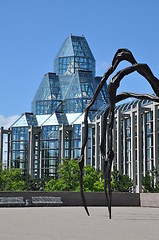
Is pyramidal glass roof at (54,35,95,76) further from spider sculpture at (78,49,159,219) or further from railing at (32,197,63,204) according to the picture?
spider sculpture at (78,49,159,219)

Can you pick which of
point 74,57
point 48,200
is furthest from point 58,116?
point 48,200

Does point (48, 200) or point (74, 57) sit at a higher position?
point (74, 57)

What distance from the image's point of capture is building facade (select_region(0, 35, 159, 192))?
61.4m

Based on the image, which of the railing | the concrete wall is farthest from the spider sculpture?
the concrete wall

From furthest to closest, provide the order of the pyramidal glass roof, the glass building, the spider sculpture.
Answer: the pyramidal glass roof < the glass building < the spider sculpture

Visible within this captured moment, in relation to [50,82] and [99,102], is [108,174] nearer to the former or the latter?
[99,102]

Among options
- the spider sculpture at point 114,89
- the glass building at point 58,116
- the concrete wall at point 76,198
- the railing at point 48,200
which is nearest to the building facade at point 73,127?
the glass building at point 58,116

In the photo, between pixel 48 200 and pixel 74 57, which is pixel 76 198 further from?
pixel 74 57

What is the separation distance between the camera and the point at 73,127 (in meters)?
79.0

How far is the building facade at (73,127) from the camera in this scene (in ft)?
201

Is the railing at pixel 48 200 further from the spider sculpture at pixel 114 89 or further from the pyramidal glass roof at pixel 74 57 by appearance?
the pyramidal glass roof at pixel 74 57

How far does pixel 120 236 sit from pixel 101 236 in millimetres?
414

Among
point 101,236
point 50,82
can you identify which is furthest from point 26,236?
point 50,82

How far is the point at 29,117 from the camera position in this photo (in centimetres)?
8694
